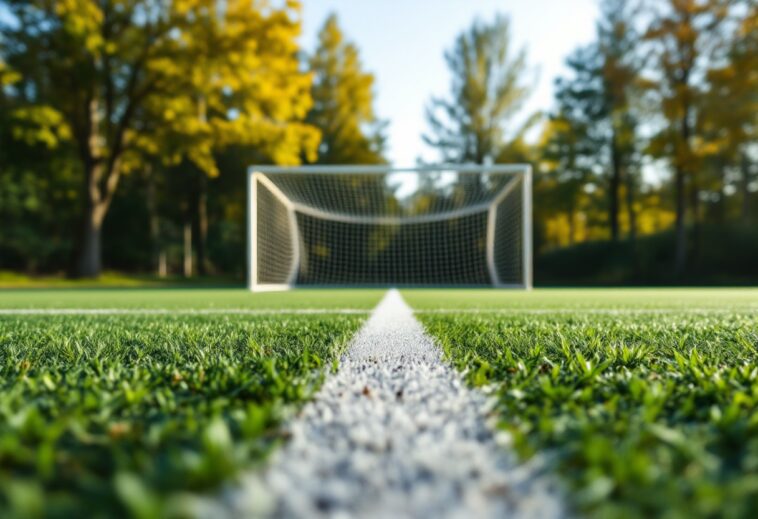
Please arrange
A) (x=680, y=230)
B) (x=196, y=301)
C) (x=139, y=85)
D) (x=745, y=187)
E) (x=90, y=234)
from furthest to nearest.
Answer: (x=745, y=187) < (x=139, y=85) < (x=680, y=230) < (x=90, y=234) < (x=196, y=301)

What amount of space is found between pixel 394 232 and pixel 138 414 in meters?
16.1

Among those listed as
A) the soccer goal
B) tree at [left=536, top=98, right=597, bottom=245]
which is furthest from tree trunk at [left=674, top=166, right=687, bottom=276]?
tree at [left=536, top=98, right=597, bottom=245]

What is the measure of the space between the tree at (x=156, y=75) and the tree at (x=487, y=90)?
10057 millimetres

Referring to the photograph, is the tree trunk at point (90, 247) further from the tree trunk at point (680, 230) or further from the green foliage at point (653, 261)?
the tree trunk at point (680, 230)

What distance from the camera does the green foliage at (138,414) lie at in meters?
0.69

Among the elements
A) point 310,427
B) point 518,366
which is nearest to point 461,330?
point 518,366

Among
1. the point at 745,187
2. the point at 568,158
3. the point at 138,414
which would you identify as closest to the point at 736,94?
the point at 568,158

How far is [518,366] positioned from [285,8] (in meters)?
15.9

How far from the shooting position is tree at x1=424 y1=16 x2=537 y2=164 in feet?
79.3

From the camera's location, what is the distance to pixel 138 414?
1116mm

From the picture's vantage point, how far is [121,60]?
15.8 metres

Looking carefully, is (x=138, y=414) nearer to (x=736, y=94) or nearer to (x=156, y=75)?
(x=156, y=75)

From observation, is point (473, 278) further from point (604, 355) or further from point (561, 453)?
point (561, 453)

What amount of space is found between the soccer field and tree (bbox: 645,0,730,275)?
51.2 ft
